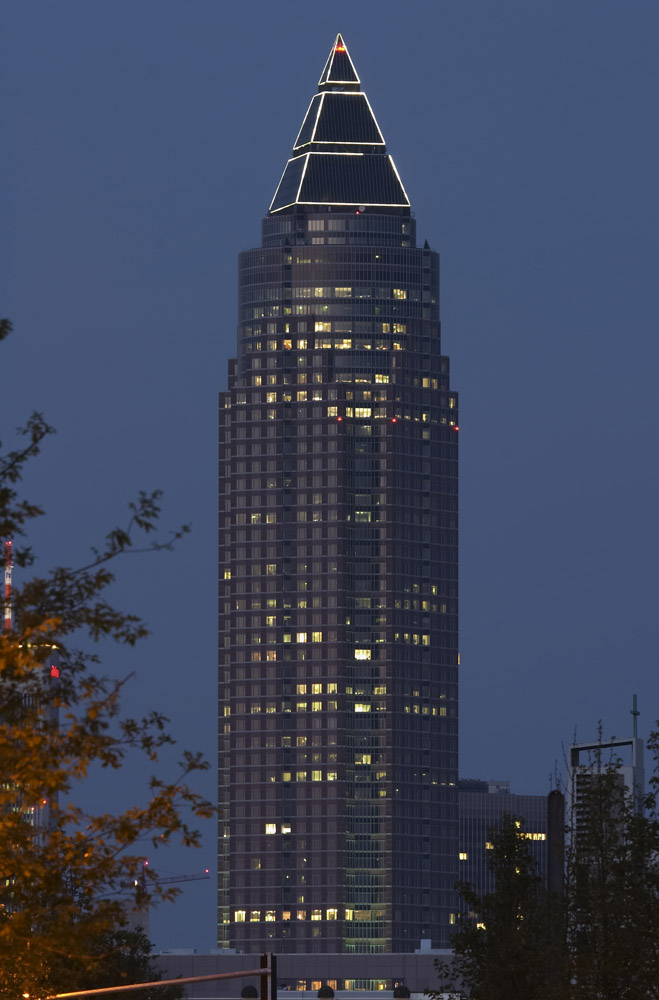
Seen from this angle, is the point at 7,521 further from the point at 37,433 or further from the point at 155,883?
the point at 155,883

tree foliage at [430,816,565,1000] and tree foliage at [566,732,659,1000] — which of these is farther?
tree foliage at [430,816,565,1000]

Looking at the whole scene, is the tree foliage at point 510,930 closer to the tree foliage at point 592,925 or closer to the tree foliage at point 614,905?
the tree foliage at point 592,925

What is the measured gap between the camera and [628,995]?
5947 cm

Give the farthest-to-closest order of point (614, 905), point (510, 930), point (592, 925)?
point (510, 930), point (592, 925), point (614, 905)

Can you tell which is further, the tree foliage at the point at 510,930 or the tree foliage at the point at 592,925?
the tree foliage at the point at 510,930

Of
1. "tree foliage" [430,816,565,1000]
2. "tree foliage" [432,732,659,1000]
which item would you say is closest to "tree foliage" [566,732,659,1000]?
"tree foliage" [432,732,659,1000]

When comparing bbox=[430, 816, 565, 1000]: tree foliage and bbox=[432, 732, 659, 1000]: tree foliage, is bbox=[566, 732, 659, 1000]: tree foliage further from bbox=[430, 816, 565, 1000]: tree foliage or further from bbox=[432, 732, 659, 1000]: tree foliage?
bbox=[430, 816, 565, 1000]: tree foliage

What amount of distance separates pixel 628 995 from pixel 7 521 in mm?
33440

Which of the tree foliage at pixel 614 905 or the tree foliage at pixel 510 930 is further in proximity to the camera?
the tree foliage at pixel 510 930

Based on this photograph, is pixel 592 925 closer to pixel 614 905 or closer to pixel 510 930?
pixel 614 905

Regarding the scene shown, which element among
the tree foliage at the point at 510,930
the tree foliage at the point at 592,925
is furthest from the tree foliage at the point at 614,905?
the tree foliage at the point at 510,930

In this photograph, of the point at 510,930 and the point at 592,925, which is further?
the point at 510,930

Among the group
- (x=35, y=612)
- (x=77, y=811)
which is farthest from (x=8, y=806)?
(x=35, y=612)

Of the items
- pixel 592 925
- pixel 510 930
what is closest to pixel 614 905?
pixel 592 925
